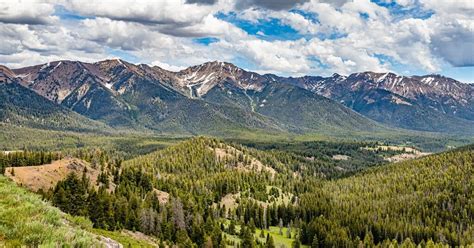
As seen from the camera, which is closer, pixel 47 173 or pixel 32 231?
pixel 32 231

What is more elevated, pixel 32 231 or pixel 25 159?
pixel 32 231

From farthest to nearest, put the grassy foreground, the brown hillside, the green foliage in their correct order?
the green foliage < the brown hillside < the grassy foreground

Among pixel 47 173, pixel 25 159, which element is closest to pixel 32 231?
pixel 47 173

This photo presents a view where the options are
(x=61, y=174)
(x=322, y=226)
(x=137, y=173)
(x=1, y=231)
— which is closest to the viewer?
(x=1, y=231)

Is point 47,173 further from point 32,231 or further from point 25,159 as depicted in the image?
point 32,231

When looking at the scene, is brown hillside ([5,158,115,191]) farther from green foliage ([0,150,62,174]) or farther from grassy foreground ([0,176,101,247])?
grassy foreground ([0,176,101,247])

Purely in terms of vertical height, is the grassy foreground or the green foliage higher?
the grassy foreground

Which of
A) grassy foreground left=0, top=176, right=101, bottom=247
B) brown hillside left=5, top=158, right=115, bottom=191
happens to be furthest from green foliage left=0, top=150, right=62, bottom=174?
grassy foreground left=0, top=176, right=101, bottom=247

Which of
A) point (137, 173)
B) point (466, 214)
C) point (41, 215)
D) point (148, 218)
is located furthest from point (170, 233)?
point (466, 214)

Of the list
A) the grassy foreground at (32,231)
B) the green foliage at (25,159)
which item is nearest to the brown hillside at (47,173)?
the green foliage at (25,159)

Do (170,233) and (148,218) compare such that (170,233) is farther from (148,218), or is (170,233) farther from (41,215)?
(41,215)

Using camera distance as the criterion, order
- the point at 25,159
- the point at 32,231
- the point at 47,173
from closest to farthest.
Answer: the point at 32,231 < the point at 47,173 < the point at 25,159
